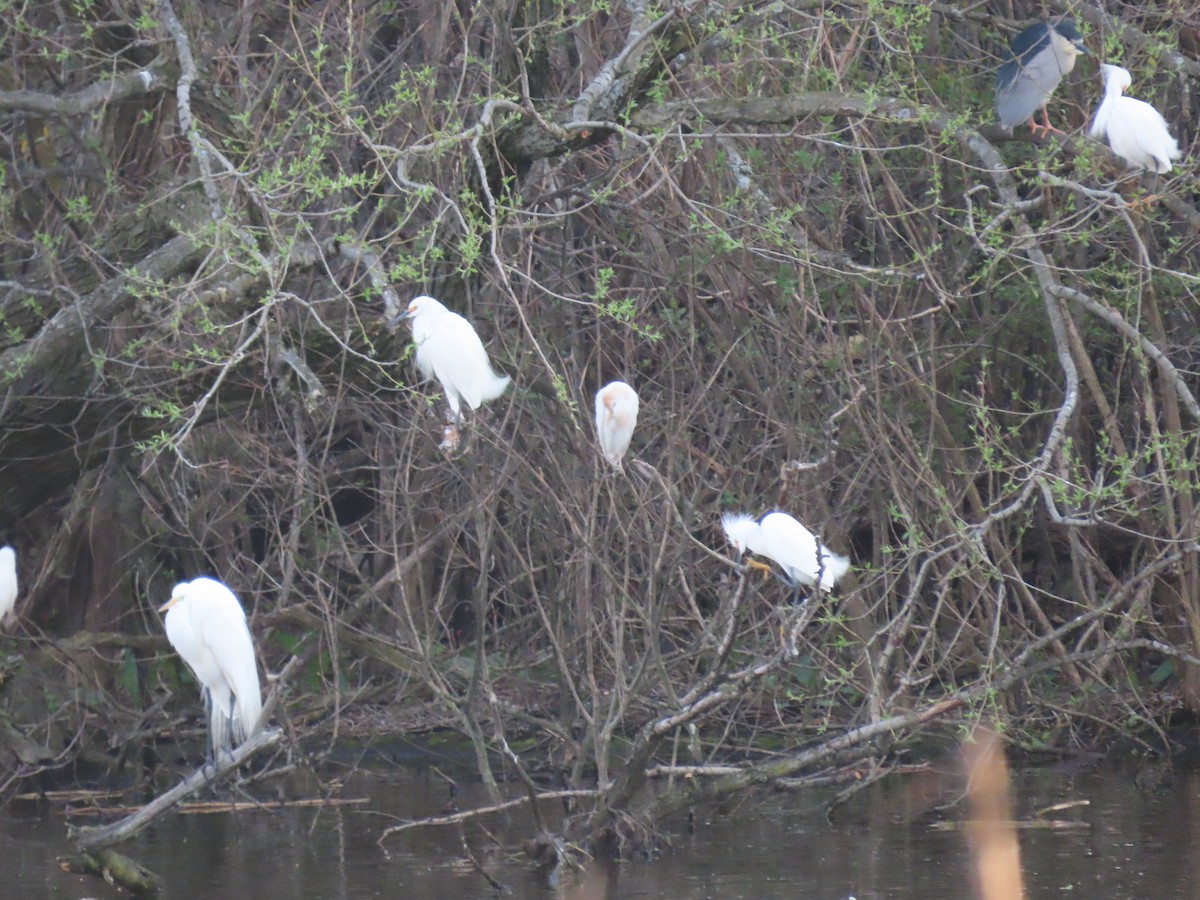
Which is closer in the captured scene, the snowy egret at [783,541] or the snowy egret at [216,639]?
the snowy egret at [216,639]

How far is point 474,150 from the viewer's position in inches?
236

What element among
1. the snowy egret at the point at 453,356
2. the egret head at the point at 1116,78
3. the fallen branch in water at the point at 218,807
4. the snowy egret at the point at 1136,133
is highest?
the egret head at the point at 1116,78

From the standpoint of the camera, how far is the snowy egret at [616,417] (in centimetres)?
668

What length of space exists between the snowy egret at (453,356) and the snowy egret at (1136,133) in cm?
276

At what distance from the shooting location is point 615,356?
28.7ft

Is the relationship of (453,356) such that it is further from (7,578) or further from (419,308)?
(7,578)

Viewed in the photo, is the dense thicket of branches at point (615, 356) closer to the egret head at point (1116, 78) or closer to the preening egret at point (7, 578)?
the egret head at point (1116, 78)

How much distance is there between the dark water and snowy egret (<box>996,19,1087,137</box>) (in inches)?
123

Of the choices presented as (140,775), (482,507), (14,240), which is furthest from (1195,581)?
(14,240)

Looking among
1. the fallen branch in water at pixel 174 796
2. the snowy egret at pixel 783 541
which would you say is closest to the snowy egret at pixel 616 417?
the snowy egret at pixel 783 541

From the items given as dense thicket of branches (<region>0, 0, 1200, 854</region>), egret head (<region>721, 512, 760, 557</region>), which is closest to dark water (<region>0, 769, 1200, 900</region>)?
dense thicket of branches (<region>0, 0, 1200, 854</region>)

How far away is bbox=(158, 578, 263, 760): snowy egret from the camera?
20.8 feet

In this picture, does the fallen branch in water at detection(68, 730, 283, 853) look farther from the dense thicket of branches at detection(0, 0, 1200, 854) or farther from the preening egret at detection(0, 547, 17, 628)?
the preening egret at detection(0, 547, 17, 628)

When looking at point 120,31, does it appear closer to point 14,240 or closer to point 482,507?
point 14,240
